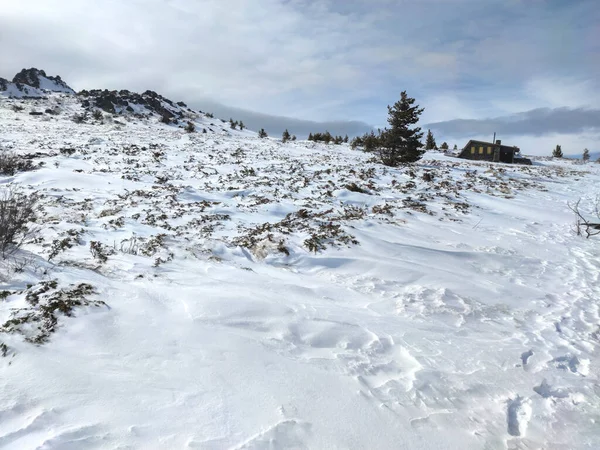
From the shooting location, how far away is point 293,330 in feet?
11.8

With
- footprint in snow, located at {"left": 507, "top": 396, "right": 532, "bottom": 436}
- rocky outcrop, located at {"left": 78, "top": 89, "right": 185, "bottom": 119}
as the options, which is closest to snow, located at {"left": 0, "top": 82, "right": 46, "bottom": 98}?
rocky outcrop, located at {"left": 78, "top": 89, "right": 185, "bottom": 119}

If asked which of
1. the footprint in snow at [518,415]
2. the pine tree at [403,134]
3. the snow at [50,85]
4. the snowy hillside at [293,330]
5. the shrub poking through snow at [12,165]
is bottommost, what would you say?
the footprint in snow at [518,415]

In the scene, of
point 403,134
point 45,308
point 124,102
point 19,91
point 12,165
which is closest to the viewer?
point 45,308

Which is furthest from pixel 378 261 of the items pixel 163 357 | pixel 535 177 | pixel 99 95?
pixel 99 95

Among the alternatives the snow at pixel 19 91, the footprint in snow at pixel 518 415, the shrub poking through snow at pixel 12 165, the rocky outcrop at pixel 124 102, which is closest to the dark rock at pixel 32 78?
the snow at pixel 19 91

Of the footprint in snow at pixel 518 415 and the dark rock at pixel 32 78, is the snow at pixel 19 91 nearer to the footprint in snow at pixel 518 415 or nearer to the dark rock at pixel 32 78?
the dark rock at pixel 32 78

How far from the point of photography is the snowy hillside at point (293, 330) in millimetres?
2350

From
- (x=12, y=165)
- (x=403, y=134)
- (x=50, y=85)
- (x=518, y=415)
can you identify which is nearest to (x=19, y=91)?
(x=50, y=85)

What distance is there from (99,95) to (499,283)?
2088 inches

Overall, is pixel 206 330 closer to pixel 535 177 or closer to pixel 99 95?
pixel 535 177

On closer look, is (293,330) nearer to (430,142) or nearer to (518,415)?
(518,415)

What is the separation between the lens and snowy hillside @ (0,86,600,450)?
235 centimetres

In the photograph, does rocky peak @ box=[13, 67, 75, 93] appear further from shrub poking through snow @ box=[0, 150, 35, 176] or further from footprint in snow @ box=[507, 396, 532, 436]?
footprint in snow @ box=[507, 396, 532, 436]

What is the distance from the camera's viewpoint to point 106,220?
6938 millimetres
